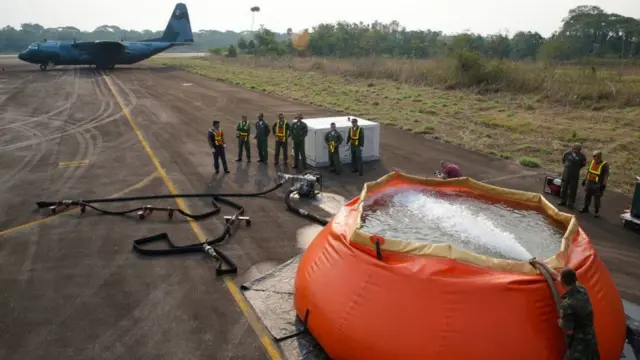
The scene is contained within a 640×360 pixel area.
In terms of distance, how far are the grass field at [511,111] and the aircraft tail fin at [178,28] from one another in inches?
947

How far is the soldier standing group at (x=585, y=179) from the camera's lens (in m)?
12.4

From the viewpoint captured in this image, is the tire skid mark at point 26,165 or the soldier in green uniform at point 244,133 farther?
the soldier in green uniform at point 244,133

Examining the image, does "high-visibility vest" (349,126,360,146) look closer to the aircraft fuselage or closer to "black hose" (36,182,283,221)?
"black hose" (36,182,283,221)

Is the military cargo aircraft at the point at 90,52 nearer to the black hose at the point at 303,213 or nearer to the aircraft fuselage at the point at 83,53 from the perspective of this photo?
the aircraft fuselage at the point at 83,53

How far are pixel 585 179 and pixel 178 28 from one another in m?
64.1

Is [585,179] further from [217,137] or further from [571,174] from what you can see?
[217,137]

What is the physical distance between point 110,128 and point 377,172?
15116 mm

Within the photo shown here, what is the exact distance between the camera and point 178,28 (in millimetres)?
67438

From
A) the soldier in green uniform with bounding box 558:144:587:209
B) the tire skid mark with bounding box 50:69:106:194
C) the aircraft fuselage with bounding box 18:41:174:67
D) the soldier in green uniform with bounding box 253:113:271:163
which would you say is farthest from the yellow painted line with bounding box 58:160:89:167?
the aircraft fuselage with bounding box 18:41:174:67

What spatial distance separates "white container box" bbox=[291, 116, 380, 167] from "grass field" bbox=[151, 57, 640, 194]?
538 cm

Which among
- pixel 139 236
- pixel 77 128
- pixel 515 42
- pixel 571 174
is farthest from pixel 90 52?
pixel 515 42

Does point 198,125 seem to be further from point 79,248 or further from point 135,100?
point 79,248

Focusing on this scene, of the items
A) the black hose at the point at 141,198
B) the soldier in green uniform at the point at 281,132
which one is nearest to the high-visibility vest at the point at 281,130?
the soldier in green uniform at the point at 281,132

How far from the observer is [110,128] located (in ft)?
81.6
